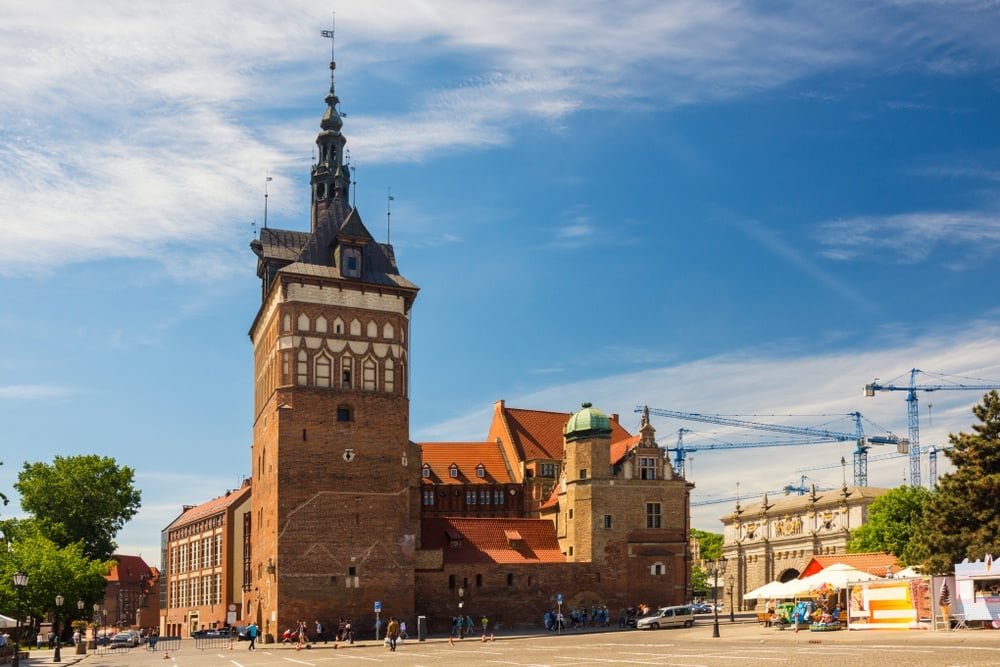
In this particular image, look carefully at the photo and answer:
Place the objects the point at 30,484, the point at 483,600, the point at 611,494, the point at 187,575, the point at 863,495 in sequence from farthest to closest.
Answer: the point at 187,575 → the point at 863,495 → the point at 30,484 → the point at 611,494 → the point at 483,600

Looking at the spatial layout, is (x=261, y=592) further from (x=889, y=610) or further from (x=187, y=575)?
(x=187, y=575)

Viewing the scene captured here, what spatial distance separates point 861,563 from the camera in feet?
176

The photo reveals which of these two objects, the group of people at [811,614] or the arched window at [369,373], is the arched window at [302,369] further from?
the group of people at [811,614]

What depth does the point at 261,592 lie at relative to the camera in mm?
61594

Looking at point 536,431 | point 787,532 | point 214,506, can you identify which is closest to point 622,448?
point 536,431

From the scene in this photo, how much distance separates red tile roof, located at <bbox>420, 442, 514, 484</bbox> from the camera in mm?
82812

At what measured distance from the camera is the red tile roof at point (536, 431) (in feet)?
275

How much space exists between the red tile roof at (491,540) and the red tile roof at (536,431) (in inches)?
476

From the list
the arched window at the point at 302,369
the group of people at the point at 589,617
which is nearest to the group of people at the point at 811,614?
the group of people at the point at 589,617

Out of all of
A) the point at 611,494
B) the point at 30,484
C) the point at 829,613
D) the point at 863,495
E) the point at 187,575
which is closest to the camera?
the point at 829,613

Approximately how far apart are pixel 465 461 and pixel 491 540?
1634 cm


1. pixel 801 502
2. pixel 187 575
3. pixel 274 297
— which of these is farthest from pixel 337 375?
pixel 801 502

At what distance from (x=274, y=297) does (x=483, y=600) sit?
73.7 ft

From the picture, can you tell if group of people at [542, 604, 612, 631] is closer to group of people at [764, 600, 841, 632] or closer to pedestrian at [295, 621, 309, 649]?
pedestrian at [295, 621, 309, 649]
